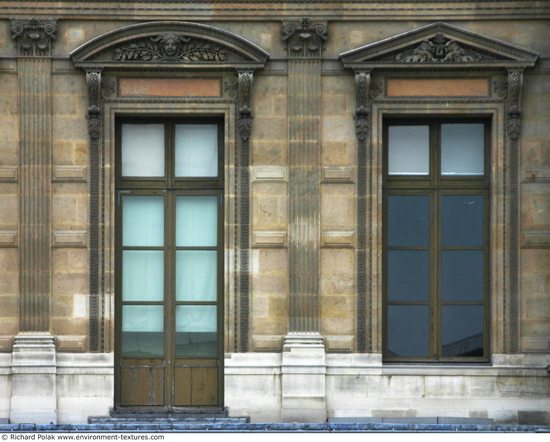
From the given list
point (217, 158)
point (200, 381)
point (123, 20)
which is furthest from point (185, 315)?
point (123, 20)

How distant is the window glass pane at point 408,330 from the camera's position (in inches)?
757

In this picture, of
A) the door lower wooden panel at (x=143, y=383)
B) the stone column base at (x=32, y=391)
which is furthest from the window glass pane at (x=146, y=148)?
the stone column base at (x=32, y=391)

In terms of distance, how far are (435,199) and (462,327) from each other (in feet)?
5.98

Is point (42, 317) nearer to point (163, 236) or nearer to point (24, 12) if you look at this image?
point (163, 236)

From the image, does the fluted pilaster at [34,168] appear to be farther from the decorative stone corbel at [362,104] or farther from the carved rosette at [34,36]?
the decorative stone corbel at [362,104]

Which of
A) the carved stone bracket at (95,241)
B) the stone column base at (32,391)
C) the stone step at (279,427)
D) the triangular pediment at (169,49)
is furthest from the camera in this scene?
the carved stone bracket at (95,241)

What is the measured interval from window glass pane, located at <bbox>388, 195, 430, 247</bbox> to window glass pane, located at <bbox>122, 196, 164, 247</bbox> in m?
3.22

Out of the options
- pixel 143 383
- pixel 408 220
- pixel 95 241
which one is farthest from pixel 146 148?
pixel 408 220

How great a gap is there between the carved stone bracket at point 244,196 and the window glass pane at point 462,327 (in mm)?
2781

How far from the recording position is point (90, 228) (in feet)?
62.1

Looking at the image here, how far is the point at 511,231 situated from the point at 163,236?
4.83 metres

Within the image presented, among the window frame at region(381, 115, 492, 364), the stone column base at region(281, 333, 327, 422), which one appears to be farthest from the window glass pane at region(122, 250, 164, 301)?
the window frame at region(381, 115, 492, 364)

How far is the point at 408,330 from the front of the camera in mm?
19219

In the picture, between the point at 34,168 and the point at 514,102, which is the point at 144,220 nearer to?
the point at 34,168
